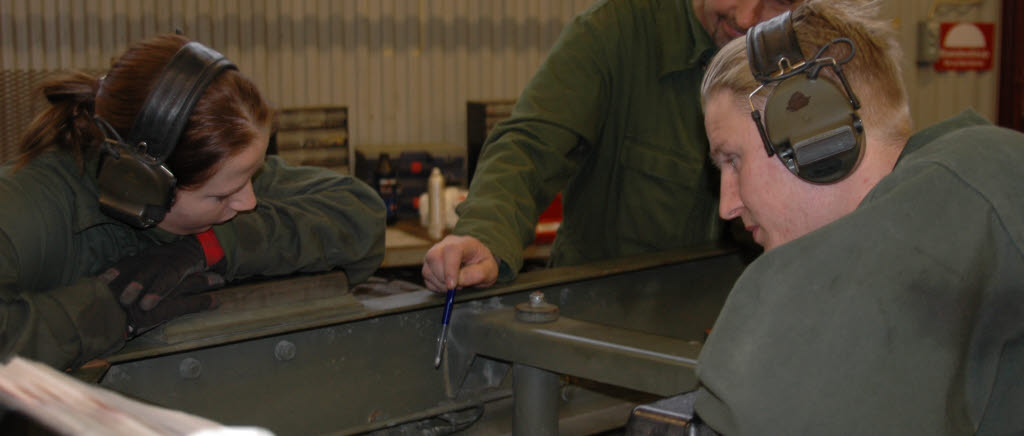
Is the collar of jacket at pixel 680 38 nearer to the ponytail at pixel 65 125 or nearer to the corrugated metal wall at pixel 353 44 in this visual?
the ponytail at pixel 65 125

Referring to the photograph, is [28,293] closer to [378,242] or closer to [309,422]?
[309,422]

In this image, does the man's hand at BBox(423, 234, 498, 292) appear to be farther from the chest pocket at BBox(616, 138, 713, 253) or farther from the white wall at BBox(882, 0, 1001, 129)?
the white wall at BBox(882, 0, 1001, 129)

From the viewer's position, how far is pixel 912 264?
671 millimetres

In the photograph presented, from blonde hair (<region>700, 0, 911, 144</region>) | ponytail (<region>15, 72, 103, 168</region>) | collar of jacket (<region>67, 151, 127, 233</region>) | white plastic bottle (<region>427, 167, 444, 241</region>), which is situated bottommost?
white plastic bottle (<region>427, 167, 444, 241</region>)

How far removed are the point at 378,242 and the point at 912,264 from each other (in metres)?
1.14

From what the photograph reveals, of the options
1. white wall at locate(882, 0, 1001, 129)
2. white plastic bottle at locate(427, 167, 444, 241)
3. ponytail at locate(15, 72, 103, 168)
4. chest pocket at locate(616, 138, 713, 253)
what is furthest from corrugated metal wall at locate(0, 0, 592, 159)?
ponytail at locate(15, 72, 103, 168)

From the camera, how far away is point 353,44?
4.00 metres

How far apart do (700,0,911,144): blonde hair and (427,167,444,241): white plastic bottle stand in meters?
2.40

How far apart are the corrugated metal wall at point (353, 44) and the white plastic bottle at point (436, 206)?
0.85 meters

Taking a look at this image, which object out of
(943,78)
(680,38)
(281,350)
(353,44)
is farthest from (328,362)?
(943,78)

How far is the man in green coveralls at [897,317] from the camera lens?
26.1 inches

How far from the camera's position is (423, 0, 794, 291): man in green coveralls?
5.43 feet

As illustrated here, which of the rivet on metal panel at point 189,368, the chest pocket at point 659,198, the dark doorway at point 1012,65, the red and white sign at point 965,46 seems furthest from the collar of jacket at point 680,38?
the dark doorway at point 1012,65

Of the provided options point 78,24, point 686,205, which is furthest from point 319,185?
point 78,24
